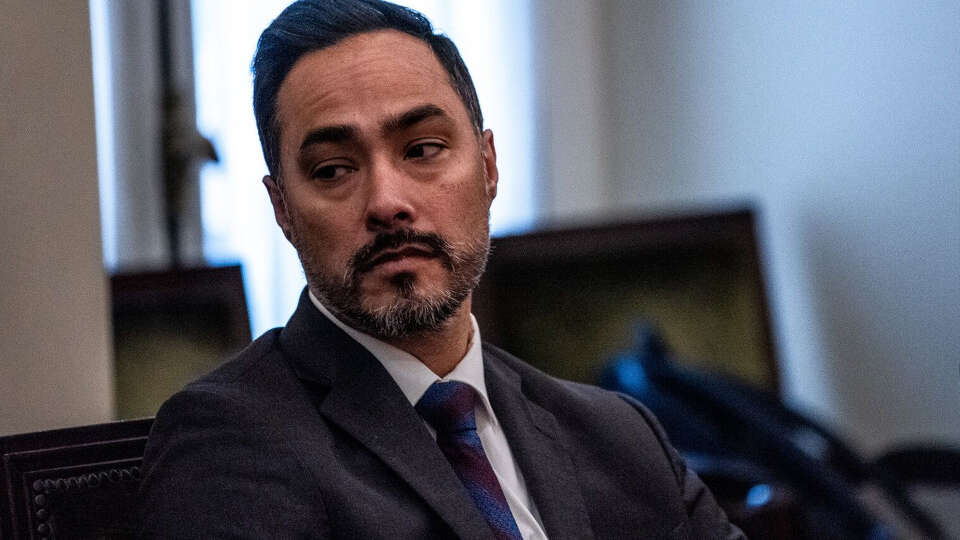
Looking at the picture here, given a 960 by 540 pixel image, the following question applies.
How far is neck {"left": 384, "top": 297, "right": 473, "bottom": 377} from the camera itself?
1.43 metres

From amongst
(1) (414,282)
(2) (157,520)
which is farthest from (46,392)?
(1) (414,282)

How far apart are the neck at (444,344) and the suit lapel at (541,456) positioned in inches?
2.6

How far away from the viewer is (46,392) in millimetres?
1454

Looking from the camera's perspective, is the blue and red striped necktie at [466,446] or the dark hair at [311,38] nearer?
the blue and red striped necktie at [466,446]

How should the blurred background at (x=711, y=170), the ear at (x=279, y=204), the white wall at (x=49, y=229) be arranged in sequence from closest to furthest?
the white wall at (x=49, y=229) → the ear at (x=279, y=204) → the blurred background at (x=711, y=170)

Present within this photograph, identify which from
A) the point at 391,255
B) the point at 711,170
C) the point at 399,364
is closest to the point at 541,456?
the point at 399,364

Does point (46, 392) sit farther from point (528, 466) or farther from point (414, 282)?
point (528, 466)

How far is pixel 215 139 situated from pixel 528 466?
233cm

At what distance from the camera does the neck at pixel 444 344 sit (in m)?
1.43

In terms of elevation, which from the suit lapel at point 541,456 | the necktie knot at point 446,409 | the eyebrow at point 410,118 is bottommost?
the suit lapel at point 541,456

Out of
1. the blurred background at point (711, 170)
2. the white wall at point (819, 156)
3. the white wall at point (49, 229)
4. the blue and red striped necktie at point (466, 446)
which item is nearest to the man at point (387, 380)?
the blue and red striped necktie at point (466, 446)

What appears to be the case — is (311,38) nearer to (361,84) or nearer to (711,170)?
(361,84)

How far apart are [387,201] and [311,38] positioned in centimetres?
25

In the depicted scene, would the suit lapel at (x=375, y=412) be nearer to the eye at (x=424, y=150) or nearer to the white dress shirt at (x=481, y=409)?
the white dress shirt at (x=481, y=409)
